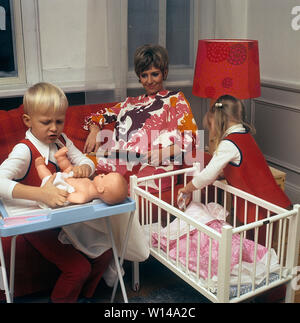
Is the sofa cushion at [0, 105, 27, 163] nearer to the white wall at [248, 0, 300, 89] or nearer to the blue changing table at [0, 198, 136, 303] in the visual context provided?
the blue changing table at [0, 198, 136, 303]

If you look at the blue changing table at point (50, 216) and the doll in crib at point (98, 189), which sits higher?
the doll in crib at point (98, 189)

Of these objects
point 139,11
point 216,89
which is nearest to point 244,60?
point 216,89

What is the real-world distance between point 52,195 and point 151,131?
3.23ft

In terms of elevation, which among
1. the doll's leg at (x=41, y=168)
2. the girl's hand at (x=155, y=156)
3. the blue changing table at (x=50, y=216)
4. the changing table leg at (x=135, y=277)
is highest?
the doll's leg at (x=41, y=168)

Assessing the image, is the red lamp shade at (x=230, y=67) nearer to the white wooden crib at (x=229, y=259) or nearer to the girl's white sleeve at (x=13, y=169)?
the white wooden crib at (x=229, y=259)

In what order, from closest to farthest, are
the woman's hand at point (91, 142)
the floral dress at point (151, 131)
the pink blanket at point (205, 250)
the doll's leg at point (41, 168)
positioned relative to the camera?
the doll's leg at point (41, 168)
the pink blanket at point (205, 250)
the floral dress at point (151, 131)
the woman's hand at point (91, 142)

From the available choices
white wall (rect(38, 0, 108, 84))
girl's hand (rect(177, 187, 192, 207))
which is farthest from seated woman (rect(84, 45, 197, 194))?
white wall (rect(38, 0, 108, 84))

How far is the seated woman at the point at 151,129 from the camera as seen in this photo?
231 cm

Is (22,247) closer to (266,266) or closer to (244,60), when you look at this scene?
(266,266)

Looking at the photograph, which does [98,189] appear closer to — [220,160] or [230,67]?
[220,160]

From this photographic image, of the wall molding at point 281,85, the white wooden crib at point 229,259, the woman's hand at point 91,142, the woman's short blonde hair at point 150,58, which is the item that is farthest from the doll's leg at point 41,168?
the wall molding at point 281,85

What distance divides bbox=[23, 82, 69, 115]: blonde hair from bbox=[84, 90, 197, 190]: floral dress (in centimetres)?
79

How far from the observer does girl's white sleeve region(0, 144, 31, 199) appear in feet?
4.83

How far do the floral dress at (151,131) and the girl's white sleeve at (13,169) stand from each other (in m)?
0.79
